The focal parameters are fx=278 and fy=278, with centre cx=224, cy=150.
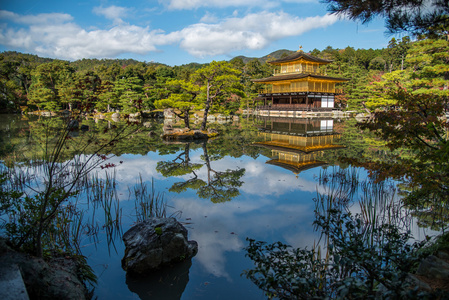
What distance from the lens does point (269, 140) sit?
1536 cm

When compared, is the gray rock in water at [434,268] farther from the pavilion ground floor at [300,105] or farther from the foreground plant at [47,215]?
the pavilion ground floor at [300,105]

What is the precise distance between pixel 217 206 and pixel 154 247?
2.36 metres

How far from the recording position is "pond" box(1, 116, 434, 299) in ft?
11.2

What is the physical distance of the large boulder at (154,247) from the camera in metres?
3.58

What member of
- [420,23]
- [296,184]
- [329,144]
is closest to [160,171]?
[296,184]

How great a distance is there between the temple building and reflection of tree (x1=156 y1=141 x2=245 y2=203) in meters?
21.5

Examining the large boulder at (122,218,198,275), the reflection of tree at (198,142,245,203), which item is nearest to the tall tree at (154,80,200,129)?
the reflection of tree at (198,142,245,203)

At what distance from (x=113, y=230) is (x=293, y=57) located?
1156 inches

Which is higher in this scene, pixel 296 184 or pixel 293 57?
pixel 293 57

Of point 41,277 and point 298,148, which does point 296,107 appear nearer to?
point 298,148

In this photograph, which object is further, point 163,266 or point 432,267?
point 163,266

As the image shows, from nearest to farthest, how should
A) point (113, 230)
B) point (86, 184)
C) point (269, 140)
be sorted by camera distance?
point (113, 230) → point (86, 184) → point (269, 140)

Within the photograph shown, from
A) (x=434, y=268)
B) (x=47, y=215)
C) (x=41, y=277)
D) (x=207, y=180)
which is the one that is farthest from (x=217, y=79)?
(x=434, y=268)

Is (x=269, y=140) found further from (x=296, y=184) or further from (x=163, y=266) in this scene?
(x=163, y=266)
